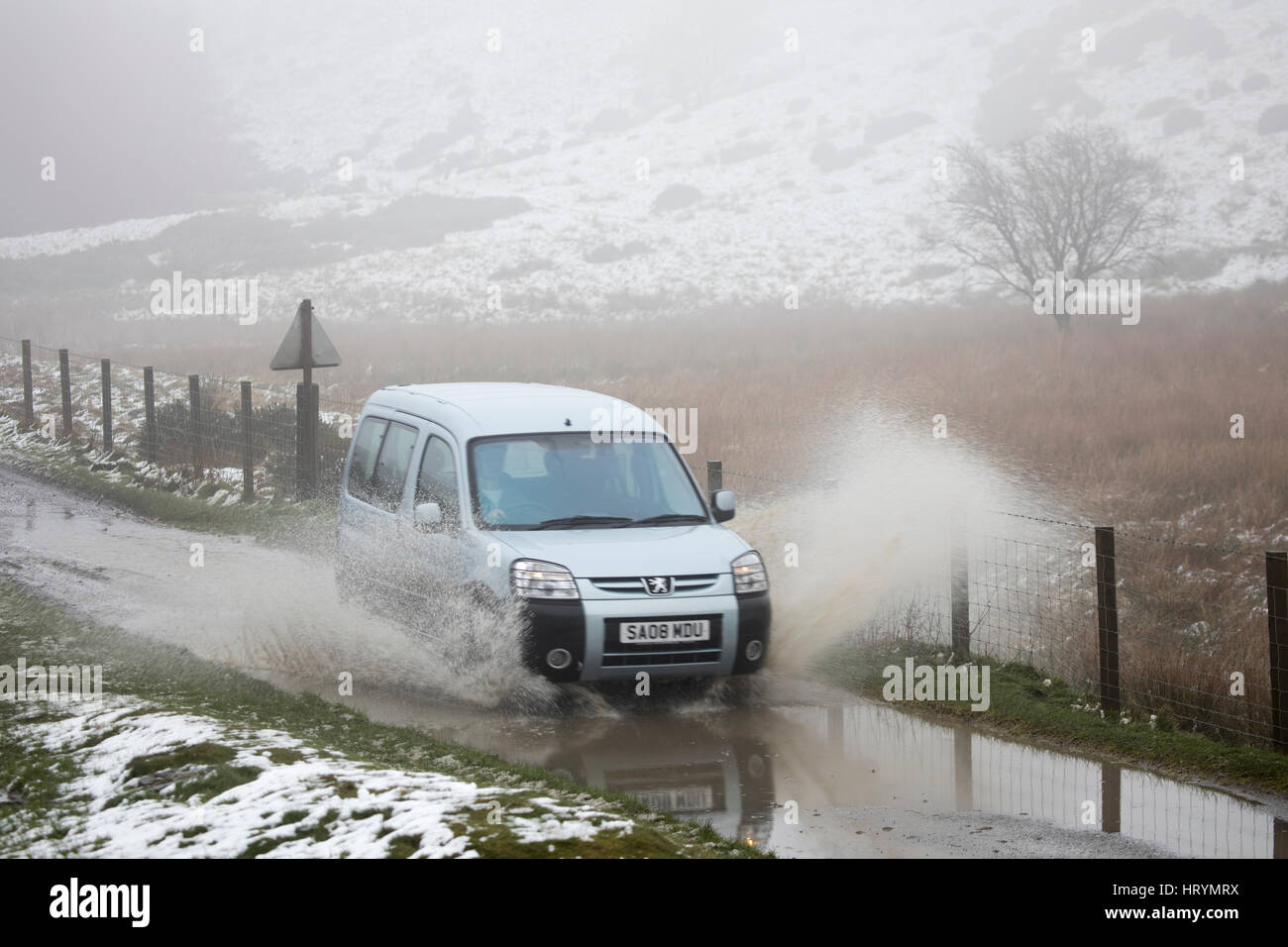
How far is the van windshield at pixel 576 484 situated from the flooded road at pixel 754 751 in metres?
1.12

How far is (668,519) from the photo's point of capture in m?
9.38

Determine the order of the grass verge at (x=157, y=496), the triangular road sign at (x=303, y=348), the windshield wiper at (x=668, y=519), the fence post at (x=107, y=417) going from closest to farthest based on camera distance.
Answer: the windshield wiper at (x=668, y=519) < the grass verge at (x=157, y=496) < the triangular road sign at (x=303, y=348) < the fence post at (x=107, y=417)

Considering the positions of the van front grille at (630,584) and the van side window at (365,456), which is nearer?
the van front grille at (630,584)

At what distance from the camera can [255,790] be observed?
5.82m

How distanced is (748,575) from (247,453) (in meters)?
11.2

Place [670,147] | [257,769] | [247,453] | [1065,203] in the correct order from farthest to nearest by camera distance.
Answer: [670,147]
[1065,203]
[247,453]
[257,769]

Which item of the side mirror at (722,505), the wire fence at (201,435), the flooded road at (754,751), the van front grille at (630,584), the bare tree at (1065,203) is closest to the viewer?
the flooded road at (754,751)

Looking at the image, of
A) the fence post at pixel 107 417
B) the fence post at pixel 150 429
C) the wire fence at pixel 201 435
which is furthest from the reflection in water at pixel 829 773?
the fence post at pixel 107 417

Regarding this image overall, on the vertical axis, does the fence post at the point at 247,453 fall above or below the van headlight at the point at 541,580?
above

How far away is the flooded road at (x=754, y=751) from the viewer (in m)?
6.29

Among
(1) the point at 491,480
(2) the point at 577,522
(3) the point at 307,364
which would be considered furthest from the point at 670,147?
(2) the point at 577,522

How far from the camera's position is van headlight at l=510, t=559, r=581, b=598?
830 centimetres

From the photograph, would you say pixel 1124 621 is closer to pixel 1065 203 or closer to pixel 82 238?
pixel 1065 203

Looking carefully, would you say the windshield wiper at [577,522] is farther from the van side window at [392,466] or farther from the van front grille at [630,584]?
the van side window at [392,466]
